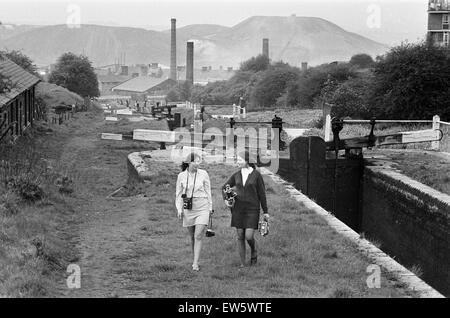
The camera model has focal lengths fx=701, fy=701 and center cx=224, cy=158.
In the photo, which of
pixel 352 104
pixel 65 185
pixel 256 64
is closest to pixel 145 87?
pixel 256 64

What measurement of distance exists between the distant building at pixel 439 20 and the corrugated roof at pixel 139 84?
9067cm

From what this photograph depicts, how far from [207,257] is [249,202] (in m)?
1.22

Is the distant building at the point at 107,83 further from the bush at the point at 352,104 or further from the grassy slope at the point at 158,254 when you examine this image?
the grassy slope at the point at 158,254

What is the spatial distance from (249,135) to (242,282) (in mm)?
16465

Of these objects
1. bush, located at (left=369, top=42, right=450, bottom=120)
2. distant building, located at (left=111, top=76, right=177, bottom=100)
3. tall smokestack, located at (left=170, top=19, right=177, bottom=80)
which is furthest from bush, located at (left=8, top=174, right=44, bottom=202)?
tall smokestack, located at (left=170, top=19, right=177, bottom=80)

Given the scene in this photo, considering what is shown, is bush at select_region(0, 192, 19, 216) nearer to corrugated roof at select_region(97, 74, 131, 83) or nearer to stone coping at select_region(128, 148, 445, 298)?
stone coping at select_region(128, 148, 445, 298)

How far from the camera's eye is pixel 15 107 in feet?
95.9

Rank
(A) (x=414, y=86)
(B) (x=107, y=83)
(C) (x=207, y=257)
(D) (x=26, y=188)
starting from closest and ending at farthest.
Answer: (C) (x=207, y=257) → (D) (x=26, y=188) → (A) (x=414, y=86) → (B) (x=107, y=83)

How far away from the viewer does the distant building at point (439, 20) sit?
72312 mm

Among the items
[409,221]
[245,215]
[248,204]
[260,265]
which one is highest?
[248,204]

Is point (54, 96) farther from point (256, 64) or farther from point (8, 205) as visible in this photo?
point (256, 64)

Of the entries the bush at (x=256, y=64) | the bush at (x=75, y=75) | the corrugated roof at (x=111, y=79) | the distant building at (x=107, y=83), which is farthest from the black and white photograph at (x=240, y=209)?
the corrugated roof at (x=111, y=79)
